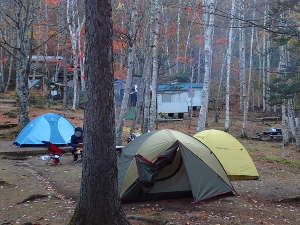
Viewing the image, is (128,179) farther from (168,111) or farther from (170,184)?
(168,111)

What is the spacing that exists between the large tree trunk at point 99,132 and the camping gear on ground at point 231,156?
16.9ft

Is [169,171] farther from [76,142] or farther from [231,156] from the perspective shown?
[76,142]

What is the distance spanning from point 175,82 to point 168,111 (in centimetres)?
364

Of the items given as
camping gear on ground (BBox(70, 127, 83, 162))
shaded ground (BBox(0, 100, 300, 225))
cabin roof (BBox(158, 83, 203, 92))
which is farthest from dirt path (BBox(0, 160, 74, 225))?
cabin roof (BBox(158, 83, 203, 92))

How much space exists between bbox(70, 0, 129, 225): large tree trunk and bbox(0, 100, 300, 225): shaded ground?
95cm

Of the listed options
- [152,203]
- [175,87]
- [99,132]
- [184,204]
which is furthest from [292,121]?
[99,132]

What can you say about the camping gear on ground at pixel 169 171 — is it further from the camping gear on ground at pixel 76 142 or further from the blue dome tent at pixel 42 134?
the blue dome tent at pixel 42 134

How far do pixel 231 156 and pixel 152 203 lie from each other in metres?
3.25

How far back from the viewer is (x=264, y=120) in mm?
33844

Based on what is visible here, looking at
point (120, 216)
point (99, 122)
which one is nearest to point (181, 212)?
point (120, 216)

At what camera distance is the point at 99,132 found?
5359 millimetres

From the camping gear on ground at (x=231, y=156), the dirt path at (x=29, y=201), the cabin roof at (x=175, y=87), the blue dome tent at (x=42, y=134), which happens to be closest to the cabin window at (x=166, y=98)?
the cabin roof at (x=175, y=87)

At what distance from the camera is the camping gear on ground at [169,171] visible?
7881mm

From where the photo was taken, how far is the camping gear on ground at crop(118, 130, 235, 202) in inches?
310
